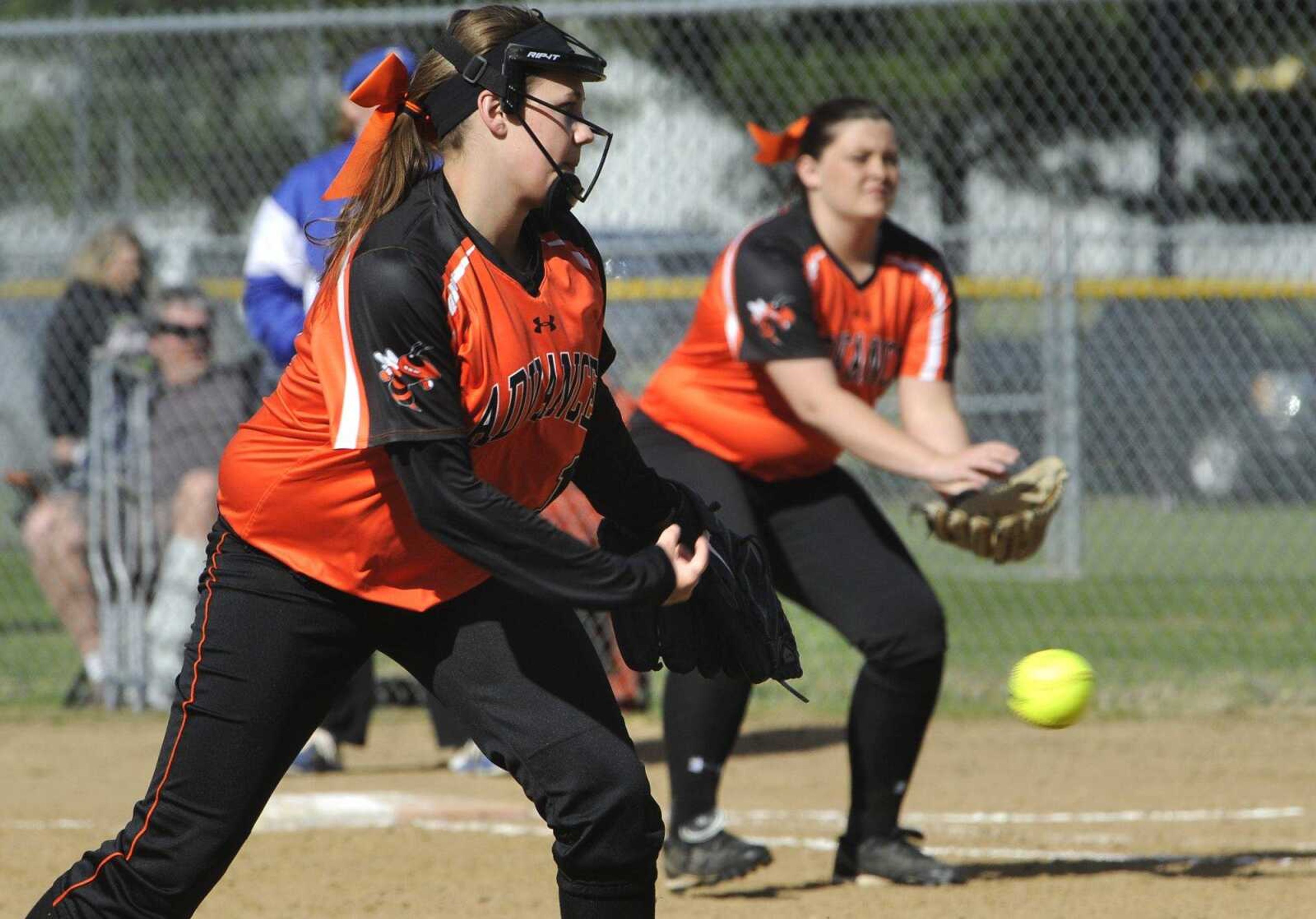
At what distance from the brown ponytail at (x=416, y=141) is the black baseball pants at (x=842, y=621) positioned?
181 centimetres

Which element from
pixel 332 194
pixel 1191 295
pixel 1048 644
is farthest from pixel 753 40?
pixel 332 194

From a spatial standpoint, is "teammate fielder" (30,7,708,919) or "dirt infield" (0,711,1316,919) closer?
"teammate fielder" (30,7,708,919)

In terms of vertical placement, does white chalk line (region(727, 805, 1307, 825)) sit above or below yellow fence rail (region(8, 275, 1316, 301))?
below

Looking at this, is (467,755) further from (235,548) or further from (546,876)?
(235,548)

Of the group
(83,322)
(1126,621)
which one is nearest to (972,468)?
(1126,621)

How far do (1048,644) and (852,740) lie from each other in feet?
12.9

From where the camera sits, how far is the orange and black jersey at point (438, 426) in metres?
2.96

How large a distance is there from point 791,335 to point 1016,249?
673 cm

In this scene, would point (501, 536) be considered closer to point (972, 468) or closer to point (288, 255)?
point (972, 468)

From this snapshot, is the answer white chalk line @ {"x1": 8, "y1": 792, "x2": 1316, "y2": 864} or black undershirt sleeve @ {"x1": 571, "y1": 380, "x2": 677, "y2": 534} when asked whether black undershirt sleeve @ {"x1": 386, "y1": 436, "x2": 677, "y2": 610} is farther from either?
white chalk line @ {"x1": 8, "y1": 792, "x2": 1316, "y2": 864}

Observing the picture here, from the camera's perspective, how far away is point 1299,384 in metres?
10.1

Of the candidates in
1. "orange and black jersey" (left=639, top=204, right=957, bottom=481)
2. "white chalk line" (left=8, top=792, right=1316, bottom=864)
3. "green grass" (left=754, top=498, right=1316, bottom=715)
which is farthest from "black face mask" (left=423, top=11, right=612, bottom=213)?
"green grass" (left=754, top=498, right=1316, bottom=715)

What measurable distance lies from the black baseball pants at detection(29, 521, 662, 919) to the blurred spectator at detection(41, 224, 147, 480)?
18.3 feet

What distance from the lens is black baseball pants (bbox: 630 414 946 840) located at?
4.82m
